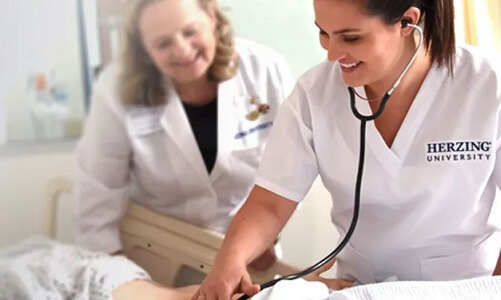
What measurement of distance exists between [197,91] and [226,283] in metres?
0.52

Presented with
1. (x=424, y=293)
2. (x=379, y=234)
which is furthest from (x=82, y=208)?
(x=424, y=293)

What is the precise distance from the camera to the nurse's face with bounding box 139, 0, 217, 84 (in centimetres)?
134

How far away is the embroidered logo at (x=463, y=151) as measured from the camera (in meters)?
→ 1.10

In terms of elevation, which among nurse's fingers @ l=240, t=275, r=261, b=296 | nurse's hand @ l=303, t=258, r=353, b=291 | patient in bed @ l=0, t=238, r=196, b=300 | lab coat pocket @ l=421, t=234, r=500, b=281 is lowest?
patient in bed @ l=0, t=238, r=196, b=300

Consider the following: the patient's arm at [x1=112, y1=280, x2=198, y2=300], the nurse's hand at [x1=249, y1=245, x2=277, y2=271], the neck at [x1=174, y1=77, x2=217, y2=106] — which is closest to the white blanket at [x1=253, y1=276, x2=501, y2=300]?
the patient's arm at [x1=112, y1=280, x2=198, y2=300]

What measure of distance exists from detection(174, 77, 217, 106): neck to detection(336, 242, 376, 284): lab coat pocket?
0.44 m

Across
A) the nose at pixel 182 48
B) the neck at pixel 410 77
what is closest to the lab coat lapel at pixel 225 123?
the nose at pixel 182 48

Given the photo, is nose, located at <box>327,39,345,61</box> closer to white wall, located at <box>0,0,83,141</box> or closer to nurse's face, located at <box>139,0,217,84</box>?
nurse's face, located at <box>139,0,217,84</box>

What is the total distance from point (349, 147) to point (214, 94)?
40cm

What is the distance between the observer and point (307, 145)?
3.83 feet

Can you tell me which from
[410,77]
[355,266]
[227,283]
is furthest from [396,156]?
[227,283]

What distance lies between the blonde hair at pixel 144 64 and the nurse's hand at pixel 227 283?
45 centimetres

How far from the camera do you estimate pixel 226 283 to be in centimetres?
104

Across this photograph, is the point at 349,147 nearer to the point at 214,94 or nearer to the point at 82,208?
the point at 214,94
